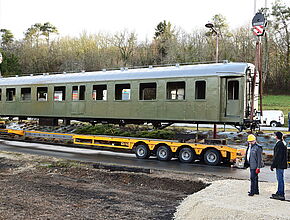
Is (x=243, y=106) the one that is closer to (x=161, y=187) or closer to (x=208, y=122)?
(x=208, y=122)

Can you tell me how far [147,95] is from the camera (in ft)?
53.3

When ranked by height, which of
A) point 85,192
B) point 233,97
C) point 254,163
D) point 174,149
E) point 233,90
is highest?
point 233,90

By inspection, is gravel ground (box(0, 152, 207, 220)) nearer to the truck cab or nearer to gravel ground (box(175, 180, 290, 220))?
gravel ground (box(175, 180, 290, 220))

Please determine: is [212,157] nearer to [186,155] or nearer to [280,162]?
[186,155]

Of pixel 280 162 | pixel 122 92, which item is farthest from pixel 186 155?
pixel 280 162

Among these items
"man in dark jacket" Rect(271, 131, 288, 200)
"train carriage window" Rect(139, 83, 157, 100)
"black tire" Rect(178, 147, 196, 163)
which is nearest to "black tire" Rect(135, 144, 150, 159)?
"black tire" Rect(178, 147, 196, 163)

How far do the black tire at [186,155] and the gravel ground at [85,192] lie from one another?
9.84 ft

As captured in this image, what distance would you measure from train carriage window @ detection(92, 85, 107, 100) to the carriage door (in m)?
6.37

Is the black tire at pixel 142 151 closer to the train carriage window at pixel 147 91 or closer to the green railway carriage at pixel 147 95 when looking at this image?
the green railway carriage at pixel 147 95

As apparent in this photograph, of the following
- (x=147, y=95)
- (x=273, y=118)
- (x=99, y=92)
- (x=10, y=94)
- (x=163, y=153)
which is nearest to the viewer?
(x=163, y=153)

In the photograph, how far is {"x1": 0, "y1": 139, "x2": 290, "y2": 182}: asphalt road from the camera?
39.0ft

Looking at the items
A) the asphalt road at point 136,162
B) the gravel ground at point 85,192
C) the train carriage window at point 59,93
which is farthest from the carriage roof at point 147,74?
the gravel ground at point 85,192

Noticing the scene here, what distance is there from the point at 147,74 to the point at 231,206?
32.8 feet

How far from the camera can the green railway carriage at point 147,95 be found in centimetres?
1426
